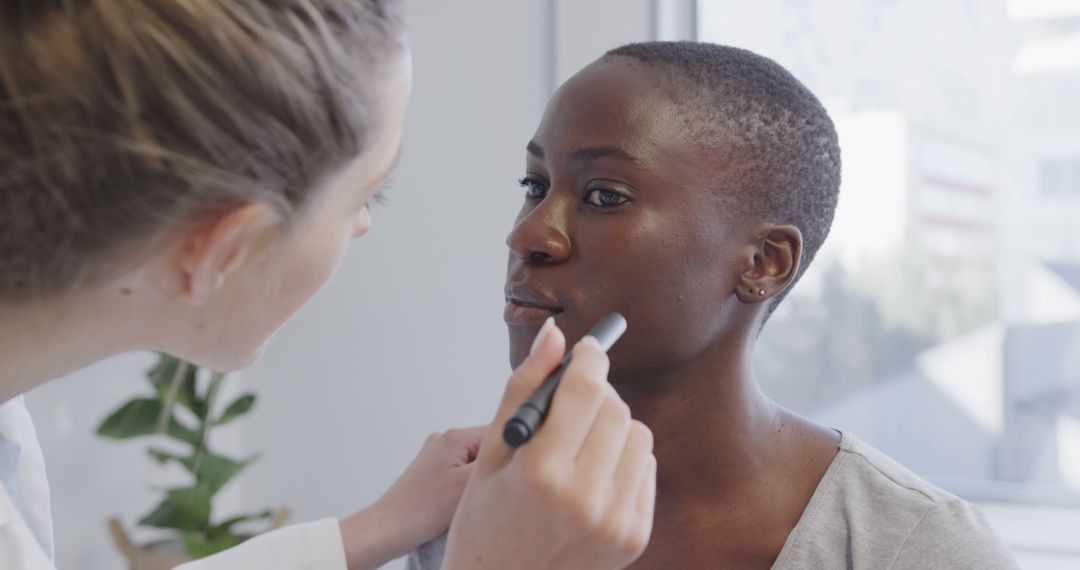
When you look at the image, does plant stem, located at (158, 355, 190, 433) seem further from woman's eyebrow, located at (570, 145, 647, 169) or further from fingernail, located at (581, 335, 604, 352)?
fingernail, located at (581, 335, 604, 352)

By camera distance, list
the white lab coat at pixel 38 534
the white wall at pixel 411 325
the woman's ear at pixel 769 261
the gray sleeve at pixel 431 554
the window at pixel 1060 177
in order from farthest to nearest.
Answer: the white wall at pixel 411 325
the window at pixel 1060 177
the gray sleeve at pixel 431 554
the woman's ear at pixel 769 261
the white lab coat at pixel 38 534

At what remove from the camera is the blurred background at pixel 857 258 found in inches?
56.5

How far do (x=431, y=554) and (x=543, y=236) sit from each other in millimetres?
342

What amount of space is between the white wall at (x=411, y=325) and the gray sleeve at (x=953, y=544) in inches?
32.9

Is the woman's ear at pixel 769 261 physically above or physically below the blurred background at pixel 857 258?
above

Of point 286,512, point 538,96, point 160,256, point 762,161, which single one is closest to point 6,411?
point 160,256

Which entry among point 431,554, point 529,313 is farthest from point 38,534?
point 529,313

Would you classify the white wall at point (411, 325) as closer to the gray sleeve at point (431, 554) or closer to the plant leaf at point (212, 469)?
the plant leaf at point (212, 469)

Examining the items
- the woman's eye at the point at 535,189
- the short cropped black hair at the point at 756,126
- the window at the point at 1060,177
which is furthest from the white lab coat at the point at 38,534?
the window at the point at 1060,177

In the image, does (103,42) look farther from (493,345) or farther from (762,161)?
(493,345)

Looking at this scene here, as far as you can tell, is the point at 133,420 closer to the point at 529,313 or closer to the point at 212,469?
the point at 212,469

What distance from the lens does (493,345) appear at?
5.13 feet

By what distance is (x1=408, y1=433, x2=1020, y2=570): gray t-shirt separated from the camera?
0.75 metres

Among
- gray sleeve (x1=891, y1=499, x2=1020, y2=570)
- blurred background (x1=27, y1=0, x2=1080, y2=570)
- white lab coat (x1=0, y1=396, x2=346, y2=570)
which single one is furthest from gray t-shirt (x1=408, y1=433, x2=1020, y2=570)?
blurred background (x1=27, y1=0, x2=1080, y2=570)
